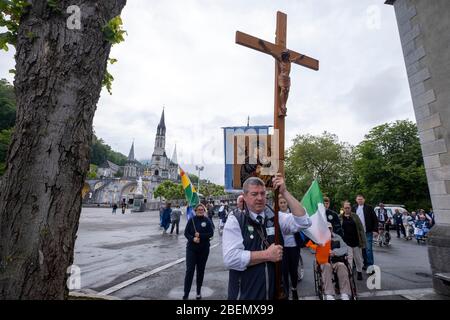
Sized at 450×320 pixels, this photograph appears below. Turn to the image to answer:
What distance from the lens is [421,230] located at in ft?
52.7

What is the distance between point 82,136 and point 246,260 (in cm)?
193

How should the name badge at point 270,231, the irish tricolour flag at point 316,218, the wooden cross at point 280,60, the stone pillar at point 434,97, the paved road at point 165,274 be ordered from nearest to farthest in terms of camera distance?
the name badge at point 270,231 < the wooden cross at point 280,60 < the irish tricolour flag at point 316,218 < the stone pillar at point 434,97 < the paved road at point 165,274

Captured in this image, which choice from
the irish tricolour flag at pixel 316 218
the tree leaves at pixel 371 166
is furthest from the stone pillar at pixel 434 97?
the tree leaves at pixel 371 166

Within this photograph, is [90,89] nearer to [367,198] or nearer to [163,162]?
[367,198]

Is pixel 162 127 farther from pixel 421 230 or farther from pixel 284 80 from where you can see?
pixel 284 80

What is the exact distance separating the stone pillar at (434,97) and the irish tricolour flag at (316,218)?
10.6ft

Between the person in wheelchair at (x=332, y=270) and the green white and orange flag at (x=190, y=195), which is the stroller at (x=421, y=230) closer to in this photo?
the person in wheelchair at (x=332, y=270)

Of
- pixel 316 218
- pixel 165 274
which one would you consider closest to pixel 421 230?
pixel 165 274

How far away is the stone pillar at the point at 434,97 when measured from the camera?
551cm

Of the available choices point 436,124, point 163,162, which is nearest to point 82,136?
point 436,124

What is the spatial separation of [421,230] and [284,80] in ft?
59.7

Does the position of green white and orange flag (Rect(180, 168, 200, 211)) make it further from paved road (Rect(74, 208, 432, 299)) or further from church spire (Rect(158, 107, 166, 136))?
church spire (Rect(158, 107, 166, 136))
